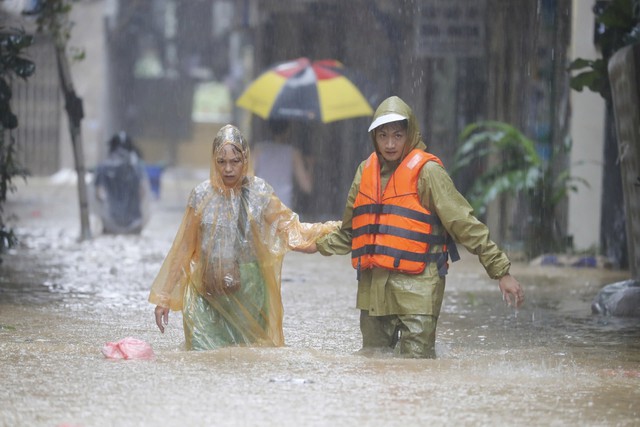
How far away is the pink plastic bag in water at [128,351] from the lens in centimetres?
660

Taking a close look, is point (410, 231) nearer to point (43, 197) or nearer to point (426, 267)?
point (426, 267)

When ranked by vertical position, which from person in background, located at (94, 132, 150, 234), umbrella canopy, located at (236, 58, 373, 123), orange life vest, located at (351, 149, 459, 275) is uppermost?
umbrella canopy, located at (236, 58, 373, 123)

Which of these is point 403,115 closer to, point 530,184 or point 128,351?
point 128,351

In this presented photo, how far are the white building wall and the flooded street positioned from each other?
90.7 inches

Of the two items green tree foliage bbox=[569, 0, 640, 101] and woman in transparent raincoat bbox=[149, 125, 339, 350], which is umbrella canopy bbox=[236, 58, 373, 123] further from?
woman in transparent raincoat bbox=[149, 125, 339, 350]

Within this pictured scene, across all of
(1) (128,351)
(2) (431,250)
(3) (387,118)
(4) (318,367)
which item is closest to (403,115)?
(3) (387,118)

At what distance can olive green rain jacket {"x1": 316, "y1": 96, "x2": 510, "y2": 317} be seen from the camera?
21.4 feet

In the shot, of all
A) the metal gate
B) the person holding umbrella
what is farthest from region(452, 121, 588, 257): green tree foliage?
the metal gate

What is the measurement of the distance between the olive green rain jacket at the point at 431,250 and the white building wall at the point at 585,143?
7.18 m

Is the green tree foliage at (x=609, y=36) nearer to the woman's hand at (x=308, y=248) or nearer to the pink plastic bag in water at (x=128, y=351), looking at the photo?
the woman's hand at (x=308, y=248)

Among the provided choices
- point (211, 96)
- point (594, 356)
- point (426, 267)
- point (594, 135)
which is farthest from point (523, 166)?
point (211, 96)

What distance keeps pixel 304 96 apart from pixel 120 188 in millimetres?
2727

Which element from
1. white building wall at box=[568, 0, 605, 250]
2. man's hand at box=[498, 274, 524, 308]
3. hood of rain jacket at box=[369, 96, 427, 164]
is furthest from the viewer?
white building wall at box=[568, 0, 605, 250]

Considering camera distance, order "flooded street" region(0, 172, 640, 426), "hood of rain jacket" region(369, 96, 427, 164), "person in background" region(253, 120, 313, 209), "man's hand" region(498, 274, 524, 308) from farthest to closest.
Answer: "person in background" region(253, 120, 313, 209) < "hood of rain jacket" region(369, 96, 427, 164) < "man's hand" region(498, 274, 524, 308) < "flooded street" region(0, 172, 640, 426)
